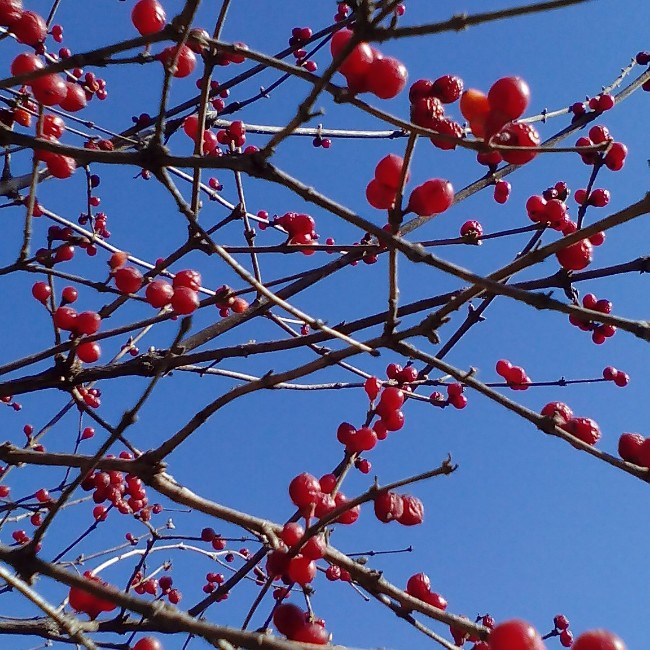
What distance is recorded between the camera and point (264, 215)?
5148 mm

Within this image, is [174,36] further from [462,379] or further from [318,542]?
[318,542]

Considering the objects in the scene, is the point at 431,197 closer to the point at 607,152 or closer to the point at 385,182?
the point at 385,182

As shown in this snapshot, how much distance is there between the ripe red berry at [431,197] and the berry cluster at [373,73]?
0.29m

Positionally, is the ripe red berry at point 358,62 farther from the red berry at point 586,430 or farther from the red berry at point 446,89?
the red berry at point 586,430

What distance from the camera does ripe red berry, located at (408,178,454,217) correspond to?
1928 mm

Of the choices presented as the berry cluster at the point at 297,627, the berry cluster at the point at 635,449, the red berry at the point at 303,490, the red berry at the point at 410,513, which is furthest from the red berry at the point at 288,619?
the berry cluster at the point at 635,449

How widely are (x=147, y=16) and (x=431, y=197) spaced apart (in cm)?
166

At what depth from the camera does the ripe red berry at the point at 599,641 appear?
1264 mm

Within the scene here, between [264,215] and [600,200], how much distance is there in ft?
9.08

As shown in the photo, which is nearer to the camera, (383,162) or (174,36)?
(174,36)

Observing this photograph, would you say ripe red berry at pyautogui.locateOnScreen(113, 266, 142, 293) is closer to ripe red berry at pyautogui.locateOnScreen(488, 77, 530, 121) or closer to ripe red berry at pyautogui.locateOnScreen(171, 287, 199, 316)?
ripe red berry at pyautogui.locateOnScreen(171, 287, 199, 316)

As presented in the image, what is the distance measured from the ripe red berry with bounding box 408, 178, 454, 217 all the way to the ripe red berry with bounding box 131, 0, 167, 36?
1577 millimetres

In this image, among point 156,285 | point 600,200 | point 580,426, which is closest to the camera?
point 580,426

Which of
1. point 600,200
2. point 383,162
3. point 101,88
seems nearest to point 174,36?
point 383,162
